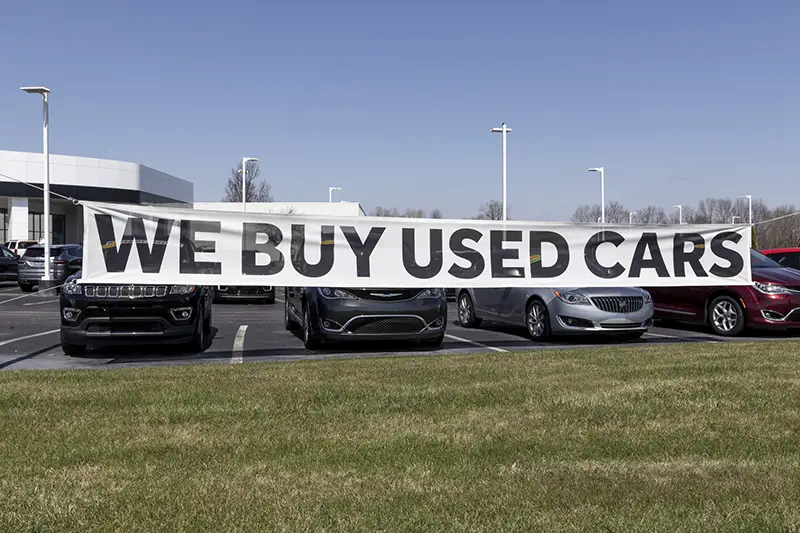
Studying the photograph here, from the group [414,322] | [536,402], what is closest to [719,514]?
[536,402]

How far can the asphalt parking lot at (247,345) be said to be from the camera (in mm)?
10234

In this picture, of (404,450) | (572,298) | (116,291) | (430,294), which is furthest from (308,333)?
(404,450)

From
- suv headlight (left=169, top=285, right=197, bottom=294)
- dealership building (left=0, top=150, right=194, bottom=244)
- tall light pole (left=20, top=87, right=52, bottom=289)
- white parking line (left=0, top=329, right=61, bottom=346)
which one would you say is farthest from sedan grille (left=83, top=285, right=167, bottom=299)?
dealership building (left=0, top=150, right=194, bottom=244)

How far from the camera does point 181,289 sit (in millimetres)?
10617

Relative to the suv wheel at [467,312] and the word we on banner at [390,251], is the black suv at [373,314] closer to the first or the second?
the word we on banner at [390,251]

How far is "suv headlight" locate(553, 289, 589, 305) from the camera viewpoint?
39.8 feet

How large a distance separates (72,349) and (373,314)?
13.3 ft

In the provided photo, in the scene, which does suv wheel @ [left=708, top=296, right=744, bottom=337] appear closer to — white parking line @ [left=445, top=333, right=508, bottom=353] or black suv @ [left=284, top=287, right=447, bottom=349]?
white parking line @ [left=445, top=333, right=508, bottom=353]

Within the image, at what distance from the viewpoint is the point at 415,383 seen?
7.34 meters

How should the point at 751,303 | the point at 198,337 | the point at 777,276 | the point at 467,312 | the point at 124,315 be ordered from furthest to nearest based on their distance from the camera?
1. the point at 467,312
2. the point at 777,276
3. the point at 751,303
4. the point at 198,337
5. the point at 124,315

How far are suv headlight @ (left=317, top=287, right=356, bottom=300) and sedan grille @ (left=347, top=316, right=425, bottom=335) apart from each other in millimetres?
358

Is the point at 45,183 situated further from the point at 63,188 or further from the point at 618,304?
the point at 63,188

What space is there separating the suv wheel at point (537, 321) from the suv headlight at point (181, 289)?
5.34 meters

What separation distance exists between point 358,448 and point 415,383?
2361 millimetres
